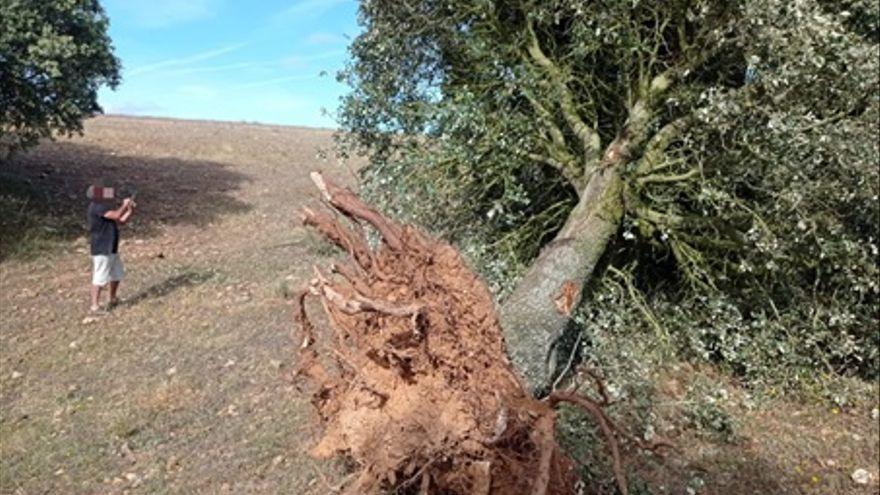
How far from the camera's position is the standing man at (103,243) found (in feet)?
29.3

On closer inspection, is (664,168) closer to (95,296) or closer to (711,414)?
(711,414)

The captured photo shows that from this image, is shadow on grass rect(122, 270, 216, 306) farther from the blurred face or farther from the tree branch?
the tree branch

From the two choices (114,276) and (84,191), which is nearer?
(114,276)

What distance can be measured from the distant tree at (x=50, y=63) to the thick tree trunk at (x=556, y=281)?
9.14m

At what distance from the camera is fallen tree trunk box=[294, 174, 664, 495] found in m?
3.52

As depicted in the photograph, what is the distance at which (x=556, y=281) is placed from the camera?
5789 millimetres

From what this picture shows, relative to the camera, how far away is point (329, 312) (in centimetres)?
402

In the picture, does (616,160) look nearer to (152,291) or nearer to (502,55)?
(502,55)

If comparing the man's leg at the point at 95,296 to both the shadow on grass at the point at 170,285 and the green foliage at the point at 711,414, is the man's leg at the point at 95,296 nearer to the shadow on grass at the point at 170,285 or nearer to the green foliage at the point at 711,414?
the shadow on grass at the point at 170,285

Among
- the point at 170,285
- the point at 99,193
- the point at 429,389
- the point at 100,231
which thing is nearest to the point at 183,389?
the point at 100,231

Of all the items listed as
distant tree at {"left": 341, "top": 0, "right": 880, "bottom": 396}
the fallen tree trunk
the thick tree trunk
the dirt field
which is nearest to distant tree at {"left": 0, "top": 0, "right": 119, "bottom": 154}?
the dirt field

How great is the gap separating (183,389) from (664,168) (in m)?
5.15

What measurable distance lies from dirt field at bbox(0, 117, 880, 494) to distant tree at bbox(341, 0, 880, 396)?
982mm

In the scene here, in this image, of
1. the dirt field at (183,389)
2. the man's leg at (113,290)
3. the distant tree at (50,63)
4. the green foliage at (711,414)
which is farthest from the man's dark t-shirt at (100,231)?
the green foliage at (711,414)
